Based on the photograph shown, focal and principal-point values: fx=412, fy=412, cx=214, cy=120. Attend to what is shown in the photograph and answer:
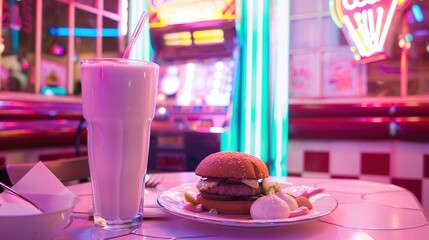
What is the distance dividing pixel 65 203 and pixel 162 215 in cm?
22

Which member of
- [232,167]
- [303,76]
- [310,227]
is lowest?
[310,227]

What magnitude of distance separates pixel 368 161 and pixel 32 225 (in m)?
2.58

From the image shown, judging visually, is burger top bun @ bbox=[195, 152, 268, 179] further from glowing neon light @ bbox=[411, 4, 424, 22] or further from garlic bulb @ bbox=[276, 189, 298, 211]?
glowing neon light @ bbox=[411, 4, 424, 22]

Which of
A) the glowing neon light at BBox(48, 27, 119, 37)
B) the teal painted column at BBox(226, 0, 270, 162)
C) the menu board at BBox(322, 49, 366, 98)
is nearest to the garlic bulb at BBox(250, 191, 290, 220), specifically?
the teal painted column at BBox(226, 0, 270, 162)

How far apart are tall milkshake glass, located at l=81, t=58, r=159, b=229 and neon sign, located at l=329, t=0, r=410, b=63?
7.34 ft

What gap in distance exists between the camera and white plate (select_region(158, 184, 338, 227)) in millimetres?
686

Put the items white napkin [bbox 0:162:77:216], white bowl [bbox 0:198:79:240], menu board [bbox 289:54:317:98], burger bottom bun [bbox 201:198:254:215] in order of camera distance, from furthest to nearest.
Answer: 1. menu board [bbox 289:54:317:98]
2. burger bottom bun [bbox 201:198:254:215]
3. white napkin [bbox 0:162:77:216]
4. white bowl [bbox 0:198:79:240]

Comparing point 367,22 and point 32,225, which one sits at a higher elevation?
point 367,22

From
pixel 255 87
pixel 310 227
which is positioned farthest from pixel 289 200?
pixel 255 87

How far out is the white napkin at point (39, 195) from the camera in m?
0.67

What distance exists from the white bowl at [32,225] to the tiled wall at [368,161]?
2.52 m

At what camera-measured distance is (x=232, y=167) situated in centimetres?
81

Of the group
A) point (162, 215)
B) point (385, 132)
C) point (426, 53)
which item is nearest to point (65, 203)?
point (162, 215)

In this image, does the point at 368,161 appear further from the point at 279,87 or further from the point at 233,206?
the point at 233,206
